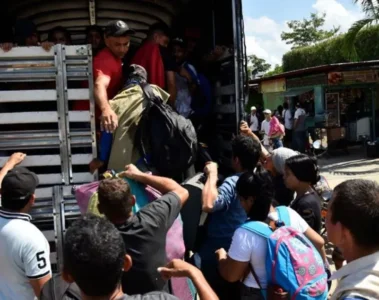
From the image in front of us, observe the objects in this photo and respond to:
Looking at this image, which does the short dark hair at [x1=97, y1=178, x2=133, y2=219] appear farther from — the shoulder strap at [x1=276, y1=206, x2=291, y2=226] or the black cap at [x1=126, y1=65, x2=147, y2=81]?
the black cap at [x1=126, y1=65, x2=147, y2=81]

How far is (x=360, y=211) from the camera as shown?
1.81 metres

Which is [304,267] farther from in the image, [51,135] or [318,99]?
[318,99]

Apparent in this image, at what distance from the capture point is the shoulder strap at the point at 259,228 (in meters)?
2.58

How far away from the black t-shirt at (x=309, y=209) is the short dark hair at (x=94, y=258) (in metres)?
1.82

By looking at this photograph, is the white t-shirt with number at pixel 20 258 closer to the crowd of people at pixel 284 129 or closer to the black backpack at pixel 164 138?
the black backpack at pixel 164 138

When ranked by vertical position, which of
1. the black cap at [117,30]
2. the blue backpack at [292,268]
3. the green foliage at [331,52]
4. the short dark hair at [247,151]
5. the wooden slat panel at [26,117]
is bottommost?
the blue backpack at [292,268]

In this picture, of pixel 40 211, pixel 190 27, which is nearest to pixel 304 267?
pixel 40 211

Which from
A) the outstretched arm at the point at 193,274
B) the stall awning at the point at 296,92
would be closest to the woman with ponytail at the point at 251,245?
the outstretched arm at the point at 193,274

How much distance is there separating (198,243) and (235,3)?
2.21 meters

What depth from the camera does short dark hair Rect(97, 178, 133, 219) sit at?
2537mm

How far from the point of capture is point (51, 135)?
154 inches

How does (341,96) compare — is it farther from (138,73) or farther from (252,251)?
(252,251)

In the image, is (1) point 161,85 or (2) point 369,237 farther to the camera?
(1) point 161,85

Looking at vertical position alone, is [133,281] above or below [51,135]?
below
